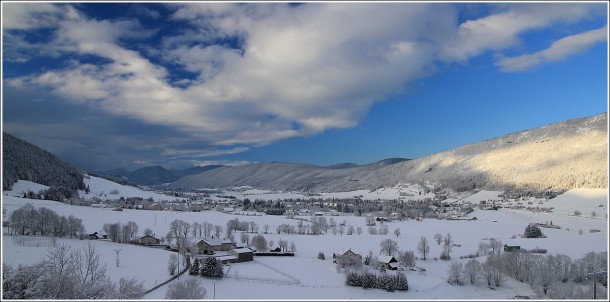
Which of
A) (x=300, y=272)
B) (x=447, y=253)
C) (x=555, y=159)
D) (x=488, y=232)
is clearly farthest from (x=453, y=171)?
(x=300, y=272)

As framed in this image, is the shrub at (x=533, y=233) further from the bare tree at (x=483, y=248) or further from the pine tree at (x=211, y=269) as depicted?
the pine tree at (x=211, y=269)

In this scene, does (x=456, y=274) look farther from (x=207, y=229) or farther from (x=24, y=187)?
(x=24, y=187)

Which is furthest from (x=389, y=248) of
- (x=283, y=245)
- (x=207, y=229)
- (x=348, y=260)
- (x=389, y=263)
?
(x=207, y=229)

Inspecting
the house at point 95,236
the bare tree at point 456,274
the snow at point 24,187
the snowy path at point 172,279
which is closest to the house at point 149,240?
the house at point 95,236

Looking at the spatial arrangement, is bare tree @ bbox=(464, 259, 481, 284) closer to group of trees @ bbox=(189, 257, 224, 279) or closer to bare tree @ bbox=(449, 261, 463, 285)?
bare tree @ bbox=(449, 261, 463, 285)

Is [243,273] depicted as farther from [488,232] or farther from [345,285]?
[488,232]

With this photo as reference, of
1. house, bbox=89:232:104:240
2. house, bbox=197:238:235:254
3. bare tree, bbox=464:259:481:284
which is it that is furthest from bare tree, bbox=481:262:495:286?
house, bbox=89:232:104:240
